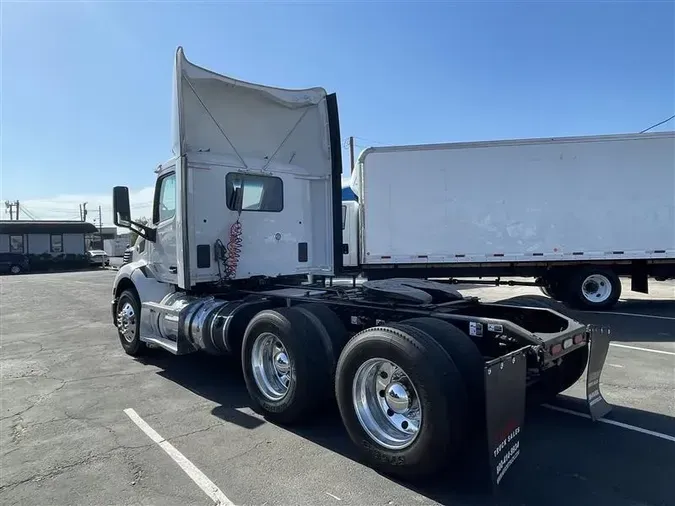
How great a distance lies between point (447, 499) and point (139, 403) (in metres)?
3.49

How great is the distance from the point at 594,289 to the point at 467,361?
1003 centimetres

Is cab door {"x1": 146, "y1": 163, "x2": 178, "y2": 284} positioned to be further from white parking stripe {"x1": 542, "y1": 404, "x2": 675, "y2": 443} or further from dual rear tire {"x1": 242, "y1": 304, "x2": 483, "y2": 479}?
white parking stripe {"x1": 542, "y1": 404, "x2": 675, "y2": 443}

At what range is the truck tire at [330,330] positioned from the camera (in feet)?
14.2

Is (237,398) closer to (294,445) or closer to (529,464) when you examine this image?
(294,445)

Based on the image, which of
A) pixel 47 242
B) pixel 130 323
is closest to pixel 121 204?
pixel 130 323

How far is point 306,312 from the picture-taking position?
178 inches

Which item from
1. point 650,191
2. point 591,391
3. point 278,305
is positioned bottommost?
point 591,391

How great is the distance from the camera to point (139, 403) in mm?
5168

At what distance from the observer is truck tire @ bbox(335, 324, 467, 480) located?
3102 mm

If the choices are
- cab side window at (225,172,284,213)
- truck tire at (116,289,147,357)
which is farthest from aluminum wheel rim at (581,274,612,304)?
truck tire at (116,289,147,357)

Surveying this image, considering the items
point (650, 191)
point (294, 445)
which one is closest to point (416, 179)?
point (650, 191)

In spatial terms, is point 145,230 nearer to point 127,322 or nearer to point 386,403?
point 127,322

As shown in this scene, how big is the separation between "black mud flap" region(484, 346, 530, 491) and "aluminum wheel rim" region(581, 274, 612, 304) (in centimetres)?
963

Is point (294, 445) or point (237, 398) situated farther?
point (237, 398)
